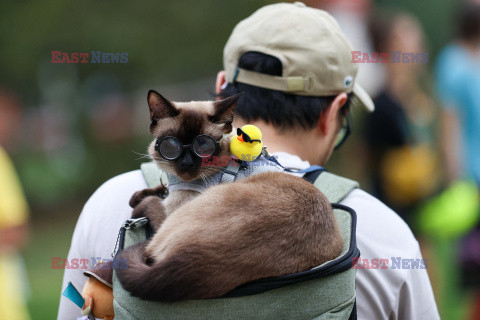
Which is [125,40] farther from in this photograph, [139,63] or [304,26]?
[304,26]

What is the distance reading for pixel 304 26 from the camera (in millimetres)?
2148

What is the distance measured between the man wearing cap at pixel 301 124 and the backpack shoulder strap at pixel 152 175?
4cm

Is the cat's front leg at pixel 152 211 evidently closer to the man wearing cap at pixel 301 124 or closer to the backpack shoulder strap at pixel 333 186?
the man wearing cap at pixel 301 124

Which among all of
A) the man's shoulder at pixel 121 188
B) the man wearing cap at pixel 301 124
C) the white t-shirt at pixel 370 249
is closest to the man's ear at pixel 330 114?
the man wearing cap at pixel 301 124

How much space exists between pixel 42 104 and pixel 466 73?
8.49m

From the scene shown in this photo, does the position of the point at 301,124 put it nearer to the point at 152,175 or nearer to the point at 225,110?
the point at 225,110

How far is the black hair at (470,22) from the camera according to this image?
491 cm

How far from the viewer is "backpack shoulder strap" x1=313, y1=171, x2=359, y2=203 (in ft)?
6.31

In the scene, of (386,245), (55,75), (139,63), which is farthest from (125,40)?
(386,245)

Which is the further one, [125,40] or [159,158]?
[125,40]

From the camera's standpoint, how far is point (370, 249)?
6.27 feet

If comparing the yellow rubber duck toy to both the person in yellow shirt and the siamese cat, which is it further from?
the person in yellow shirt

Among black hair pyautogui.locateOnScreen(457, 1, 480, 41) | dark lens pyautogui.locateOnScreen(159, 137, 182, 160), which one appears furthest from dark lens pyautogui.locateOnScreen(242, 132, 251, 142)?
black hair pyautogui.locateOnScreen(457, 1, 480, 41)

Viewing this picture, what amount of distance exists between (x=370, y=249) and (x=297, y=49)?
0.82 metres
